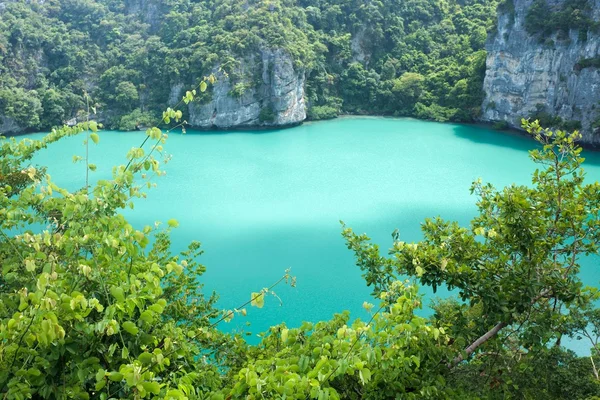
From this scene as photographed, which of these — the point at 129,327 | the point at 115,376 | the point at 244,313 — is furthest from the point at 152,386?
the point at 244,313

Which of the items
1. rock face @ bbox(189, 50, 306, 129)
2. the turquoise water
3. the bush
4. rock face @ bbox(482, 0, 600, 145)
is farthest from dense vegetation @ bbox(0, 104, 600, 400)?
the bush

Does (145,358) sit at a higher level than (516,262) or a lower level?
higher

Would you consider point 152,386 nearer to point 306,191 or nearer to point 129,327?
point 129,327

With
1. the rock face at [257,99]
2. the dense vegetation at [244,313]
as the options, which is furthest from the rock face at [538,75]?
the dense vegetation at [244,313]

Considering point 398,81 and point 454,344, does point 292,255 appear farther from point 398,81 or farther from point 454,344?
point 398,81

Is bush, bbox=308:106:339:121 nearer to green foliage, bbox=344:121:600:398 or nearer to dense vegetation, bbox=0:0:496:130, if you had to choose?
dense vegetation, bbox=0:0:496:130

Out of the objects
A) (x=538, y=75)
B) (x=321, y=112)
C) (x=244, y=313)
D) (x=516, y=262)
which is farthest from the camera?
(x=321, y=112)
